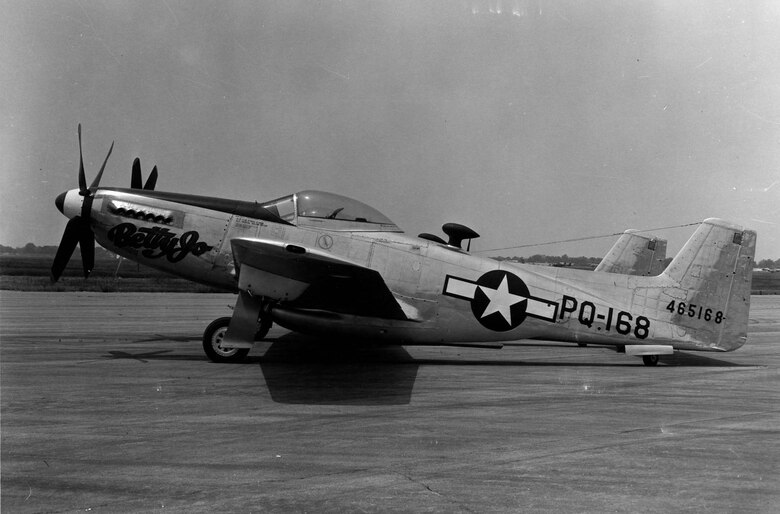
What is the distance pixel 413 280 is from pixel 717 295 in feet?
16.3

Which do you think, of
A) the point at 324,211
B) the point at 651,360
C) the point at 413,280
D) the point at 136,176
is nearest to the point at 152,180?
the point at 136,176

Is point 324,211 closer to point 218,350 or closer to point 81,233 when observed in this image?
point 218,350

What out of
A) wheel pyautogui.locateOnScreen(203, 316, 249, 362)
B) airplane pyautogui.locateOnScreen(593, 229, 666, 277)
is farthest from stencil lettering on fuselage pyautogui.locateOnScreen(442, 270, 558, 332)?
airplane pyautogui.locateOnScreen(593, 229, 666, 277)

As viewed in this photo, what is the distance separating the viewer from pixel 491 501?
12.4 feet

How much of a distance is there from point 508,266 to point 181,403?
538 centimetres

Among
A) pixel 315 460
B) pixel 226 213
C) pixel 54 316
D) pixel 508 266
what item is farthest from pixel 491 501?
pixel 54 316

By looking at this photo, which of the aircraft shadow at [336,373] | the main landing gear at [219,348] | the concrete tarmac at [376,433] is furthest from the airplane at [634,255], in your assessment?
the main landing gear at [219,348]

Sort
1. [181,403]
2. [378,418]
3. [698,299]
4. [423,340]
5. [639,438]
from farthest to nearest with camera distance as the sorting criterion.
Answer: [698,299] → [423,340] → [181,403] → [378,418] → [639,438]

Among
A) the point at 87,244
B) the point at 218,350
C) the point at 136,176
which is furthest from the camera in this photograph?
the point at 136,176

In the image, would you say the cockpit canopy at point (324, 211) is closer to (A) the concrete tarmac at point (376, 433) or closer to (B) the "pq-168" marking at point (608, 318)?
(A) the concrete tarmac at point (376, 433)

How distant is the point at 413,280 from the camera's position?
30.0ft

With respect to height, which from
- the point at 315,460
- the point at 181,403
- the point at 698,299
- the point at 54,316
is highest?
the point at 698,299

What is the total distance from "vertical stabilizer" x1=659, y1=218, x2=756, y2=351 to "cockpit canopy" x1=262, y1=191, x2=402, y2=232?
5.01 metres

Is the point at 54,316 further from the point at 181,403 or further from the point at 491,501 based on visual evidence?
the point at 491,501
